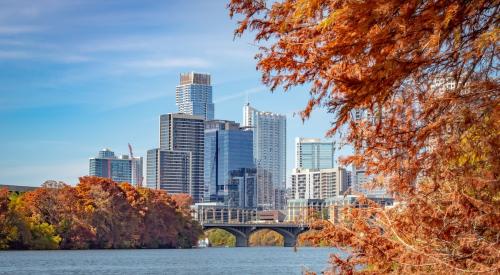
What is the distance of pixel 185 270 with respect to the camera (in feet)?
244

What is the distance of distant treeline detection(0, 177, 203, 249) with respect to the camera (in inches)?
4035

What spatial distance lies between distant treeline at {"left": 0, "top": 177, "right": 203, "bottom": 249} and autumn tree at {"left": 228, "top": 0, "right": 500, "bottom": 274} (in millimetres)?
87676

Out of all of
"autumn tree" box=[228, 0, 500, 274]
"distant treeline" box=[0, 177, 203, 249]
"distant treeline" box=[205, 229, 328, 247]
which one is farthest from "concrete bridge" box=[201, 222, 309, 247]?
"autumn tree" box=[228, 0, 500, 274]

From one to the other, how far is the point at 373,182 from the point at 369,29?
26.4 ft

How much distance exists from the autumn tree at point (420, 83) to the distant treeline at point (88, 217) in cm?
8768

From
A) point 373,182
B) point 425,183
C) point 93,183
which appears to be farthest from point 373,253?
point 93,183

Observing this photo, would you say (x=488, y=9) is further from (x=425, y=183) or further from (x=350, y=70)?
(x=425, y=183)

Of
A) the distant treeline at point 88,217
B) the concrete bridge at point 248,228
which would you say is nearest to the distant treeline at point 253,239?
the concrete bridge at point 248,228

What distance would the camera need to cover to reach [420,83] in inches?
464

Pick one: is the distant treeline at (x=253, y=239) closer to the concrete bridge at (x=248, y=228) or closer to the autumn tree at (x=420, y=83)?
the concrete bridge at (x=248, y=228)

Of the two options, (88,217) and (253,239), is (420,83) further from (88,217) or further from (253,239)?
(253,239)

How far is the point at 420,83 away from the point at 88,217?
346 feet

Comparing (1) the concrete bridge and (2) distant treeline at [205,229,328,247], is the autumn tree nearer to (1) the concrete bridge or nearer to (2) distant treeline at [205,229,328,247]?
(1) the concrete bridge

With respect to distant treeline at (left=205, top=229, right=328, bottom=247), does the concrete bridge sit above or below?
above
